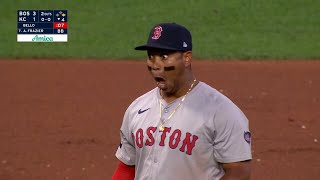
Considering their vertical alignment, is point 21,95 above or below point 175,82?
below

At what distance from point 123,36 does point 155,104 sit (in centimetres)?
1377

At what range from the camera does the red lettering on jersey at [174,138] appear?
347 centimetres

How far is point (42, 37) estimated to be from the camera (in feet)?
51.5

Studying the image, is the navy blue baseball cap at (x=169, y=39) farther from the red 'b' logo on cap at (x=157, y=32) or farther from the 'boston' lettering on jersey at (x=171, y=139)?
the 'boston' lettering on jersey at (x=171, y=139)

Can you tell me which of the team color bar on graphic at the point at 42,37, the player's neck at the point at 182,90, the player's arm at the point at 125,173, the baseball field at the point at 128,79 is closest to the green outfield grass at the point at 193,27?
the baseball field at the point at 128,79

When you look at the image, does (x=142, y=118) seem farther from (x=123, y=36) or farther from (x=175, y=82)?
(x=123, y=36)

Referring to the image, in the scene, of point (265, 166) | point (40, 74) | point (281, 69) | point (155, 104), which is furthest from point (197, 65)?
point (155, 104)

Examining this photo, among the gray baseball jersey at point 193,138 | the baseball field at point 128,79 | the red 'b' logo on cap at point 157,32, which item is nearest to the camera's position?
the gray baseball jersey at point 193,138

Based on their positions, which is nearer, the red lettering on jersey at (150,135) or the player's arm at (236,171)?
the player's arm at (236,171)

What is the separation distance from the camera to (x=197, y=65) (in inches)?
551

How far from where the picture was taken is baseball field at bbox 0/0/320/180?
30.8 feet

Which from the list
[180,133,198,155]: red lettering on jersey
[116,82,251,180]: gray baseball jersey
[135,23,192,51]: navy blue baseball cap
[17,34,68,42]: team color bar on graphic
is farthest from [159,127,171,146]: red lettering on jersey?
[17,34,68,42]: team color bar on graphic

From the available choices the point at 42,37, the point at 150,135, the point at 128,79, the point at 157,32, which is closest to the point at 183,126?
the point at 150,135

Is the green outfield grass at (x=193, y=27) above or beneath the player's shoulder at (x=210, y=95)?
beneath
